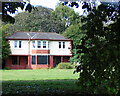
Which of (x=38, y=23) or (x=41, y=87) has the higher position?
(x=38, y=23)

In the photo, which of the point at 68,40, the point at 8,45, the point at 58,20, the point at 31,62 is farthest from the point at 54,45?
the point at 58,20

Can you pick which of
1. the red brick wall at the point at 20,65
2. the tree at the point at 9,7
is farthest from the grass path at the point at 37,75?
the red brick wall at the point at 20,65

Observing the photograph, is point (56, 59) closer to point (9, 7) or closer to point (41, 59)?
point (41, 59)

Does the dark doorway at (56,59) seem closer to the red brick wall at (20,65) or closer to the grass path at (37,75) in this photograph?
the red brick wall at (20,65)

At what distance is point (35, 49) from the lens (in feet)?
91.7

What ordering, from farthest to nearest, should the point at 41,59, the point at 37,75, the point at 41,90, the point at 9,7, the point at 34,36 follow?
the point at 34,36
the point at 41,59
the point at 37,75
the point at 41,90
the point at 9,7

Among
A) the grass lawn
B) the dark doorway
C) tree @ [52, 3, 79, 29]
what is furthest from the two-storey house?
the grass lawn

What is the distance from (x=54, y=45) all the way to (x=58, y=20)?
989cm

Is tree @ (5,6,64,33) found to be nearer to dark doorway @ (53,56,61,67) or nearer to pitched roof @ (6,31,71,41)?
pitched roof @ (6,31,71,41)

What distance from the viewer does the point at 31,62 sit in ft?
91.6

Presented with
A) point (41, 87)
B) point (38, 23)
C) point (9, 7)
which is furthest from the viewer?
point (38, 23)

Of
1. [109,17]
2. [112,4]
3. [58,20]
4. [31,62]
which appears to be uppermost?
[58,20]

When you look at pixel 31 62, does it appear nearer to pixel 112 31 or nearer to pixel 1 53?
Answer: pixel 1 53

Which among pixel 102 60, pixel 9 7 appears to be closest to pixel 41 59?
pixel 9 7
